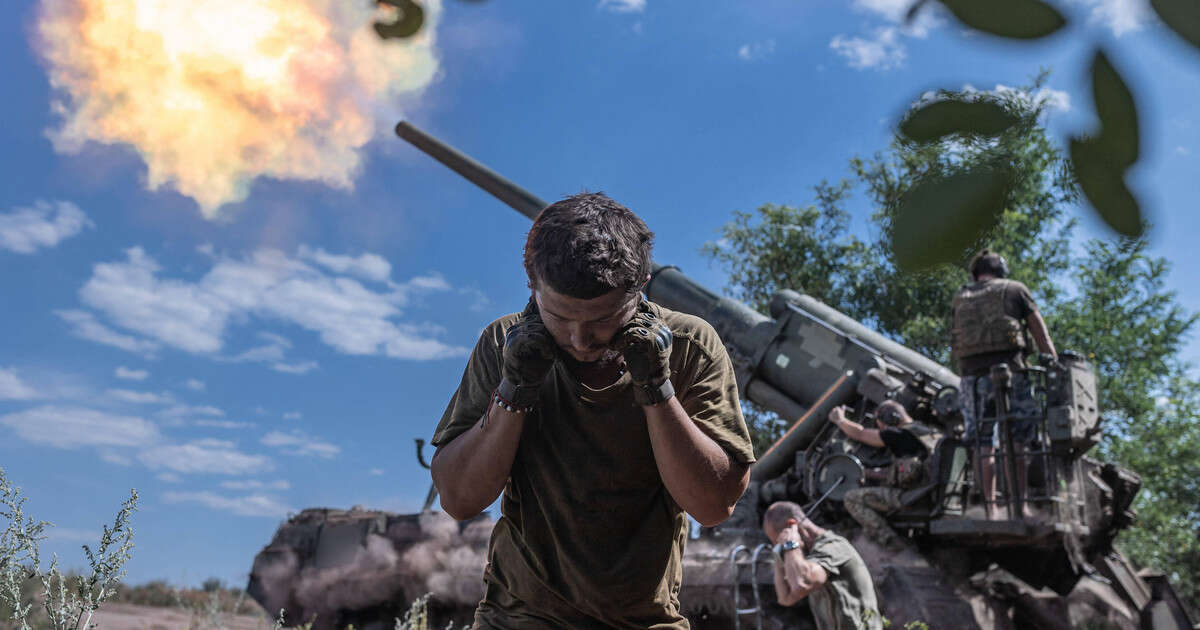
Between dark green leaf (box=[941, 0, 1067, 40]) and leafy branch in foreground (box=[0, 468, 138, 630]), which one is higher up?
dark green leaf (box=[941, 0, 1067, 40])

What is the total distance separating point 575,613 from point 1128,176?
5.17 feet

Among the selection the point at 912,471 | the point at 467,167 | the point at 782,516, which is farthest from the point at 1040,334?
the point at 467,167

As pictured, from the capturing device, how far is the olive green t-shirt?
18.5 ft

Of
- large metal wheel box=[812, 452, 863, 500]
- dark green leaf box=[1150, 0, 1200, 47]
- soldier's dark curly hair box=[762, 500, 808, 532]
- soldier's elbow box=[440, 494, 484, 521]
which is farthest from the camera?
large metal wheel box=[812, 452, 863, 500]

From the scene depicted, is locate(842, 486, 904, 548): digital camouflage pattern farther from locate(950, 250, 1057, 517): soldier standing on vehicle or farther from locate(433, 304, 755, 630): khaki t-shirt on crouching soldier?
locate(433, 304, 755, 630): khaki t-shirt on crouching soldier

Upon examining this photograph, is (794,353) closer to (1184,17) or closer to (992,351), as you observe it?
(992,351)

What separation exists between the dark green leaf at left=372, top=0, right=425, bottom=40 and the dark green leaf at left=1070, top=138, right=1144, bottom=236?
3.65ft

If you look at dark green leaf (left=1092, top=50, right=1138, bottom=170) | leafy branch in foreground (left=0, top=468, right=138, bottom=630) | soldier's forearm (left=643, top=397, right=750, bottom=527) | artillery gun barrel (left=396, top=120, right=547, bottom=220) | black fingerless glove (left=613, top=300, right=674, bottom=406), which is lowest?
leafy branch in foreground (left=0, top=468, right=138, bottom=630)

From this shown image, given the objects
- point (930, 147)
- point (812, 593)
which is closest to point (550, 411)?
point (930, 147)

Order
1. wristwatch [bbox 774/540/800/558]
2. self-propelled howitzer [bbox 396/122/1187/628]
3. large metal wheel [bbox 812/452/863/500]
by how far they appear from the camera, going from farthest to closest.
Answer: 1. large metal wheel [bbox 812/452/863/500]
2. self-propelled howitzer [bbox 396/122/1187/628]
3. wristwatch [bbox 774/540/800/558]

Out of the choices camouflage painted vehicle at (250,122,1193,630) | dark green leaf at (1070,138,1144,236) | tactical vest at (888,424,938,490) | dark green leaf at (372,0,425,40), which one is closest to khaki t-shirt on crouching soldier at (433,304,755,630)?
dark green leaf at (372,0,425,40)

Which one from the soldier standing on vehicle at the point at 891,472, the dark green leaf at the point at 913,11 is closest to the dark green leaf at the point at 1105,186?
the dark green leaf at the point at 913,11

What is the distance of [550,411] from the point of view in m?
2.31

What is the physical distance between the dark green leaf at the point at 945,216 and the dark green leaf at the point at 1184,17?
0.70 feet
